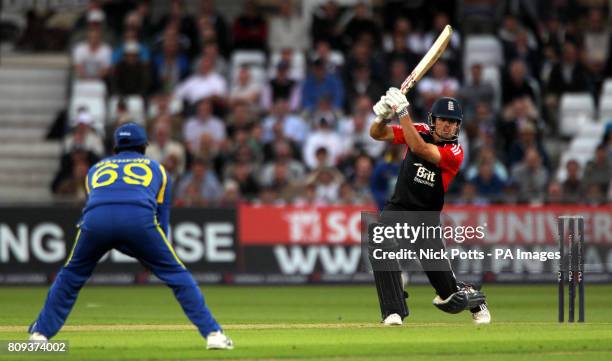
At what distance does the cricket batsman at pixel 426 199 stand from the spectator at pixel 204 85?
10995 mm

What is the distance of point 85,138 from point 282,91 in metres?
3.39

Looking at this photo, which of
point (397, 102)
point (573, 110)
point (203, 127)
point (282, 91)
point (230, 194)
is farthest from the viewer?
point (573, 110)

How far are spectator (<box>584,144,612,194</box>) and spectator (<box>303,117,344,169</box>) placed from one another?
386 cm

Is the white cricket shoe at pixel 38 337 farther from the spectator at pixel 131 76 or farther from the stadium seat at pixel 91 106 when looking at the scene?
the spectator at pixel 131 76

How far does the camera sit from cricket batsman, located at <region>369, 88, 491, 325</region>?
13445 millimetres

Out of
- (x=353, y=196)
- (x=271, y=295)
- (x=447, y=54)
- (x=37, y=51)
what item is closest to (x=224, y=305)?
(x=271, y=295)

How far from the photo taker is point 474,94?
23.8 metres

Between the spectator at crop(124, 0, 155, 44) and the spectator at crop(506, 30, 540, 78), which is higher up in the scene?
the spectator at crop(124, 0, 155, 44)

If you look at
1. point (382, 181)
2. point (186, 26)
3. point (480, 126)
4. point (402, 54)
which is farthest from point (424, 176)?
point (186, 26)

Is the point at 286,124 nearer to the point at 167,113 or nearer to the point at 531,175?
the point at 167,113

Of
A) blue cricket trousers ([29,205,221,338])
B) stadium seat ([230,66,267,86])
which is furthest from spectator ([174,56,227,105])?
blue cricket trousers ([29,205,221,338])

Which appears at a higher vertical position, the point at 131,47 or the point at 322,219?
the point at 131,47

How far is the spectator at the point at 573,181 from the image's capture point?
2167cm

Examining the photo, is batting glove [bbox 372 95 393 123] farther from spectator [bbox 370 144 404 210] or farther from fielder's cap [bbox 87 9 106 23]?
fielder's cap [bbox 87 9 106 23]
